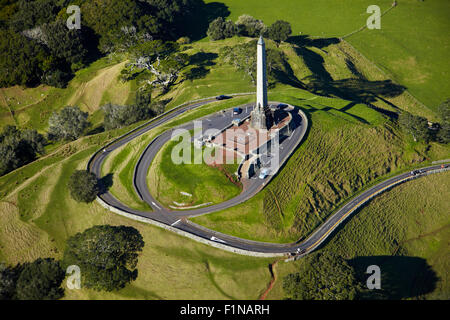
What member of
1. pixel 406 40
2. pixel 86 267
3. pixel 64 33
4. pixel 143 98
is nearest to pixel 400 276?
pixel 86 267

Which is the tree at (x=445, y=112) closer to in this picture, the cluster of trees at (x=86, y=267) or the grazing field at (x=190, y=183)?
the grazing field at (x=190, y=183)

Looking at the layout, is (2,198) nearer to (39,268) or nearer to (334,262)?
(39,268)

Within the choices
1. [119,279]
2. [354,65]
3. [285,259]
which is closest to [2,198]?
[119,279]

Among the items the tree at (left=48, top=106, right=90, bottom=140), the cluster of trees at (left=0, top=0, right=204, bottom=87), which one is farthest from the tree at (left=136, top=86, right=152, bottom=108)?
the cluster of trees at (left=0, top=0, right=204, bottom=87)

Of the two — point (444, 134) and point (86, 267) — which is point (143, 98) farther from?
point (444, 134)

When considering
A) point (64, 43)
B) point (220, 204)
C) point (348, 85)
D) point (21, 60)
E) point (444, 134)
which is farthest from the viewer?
point (64, 43)

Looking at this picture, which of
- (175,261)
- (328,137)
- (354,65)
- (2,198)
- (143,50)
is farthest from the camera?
(354,65)

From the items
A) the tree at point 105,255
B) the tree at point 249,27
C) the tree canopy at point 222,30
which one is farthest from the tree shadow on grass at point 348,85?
the tree at point 105,255
